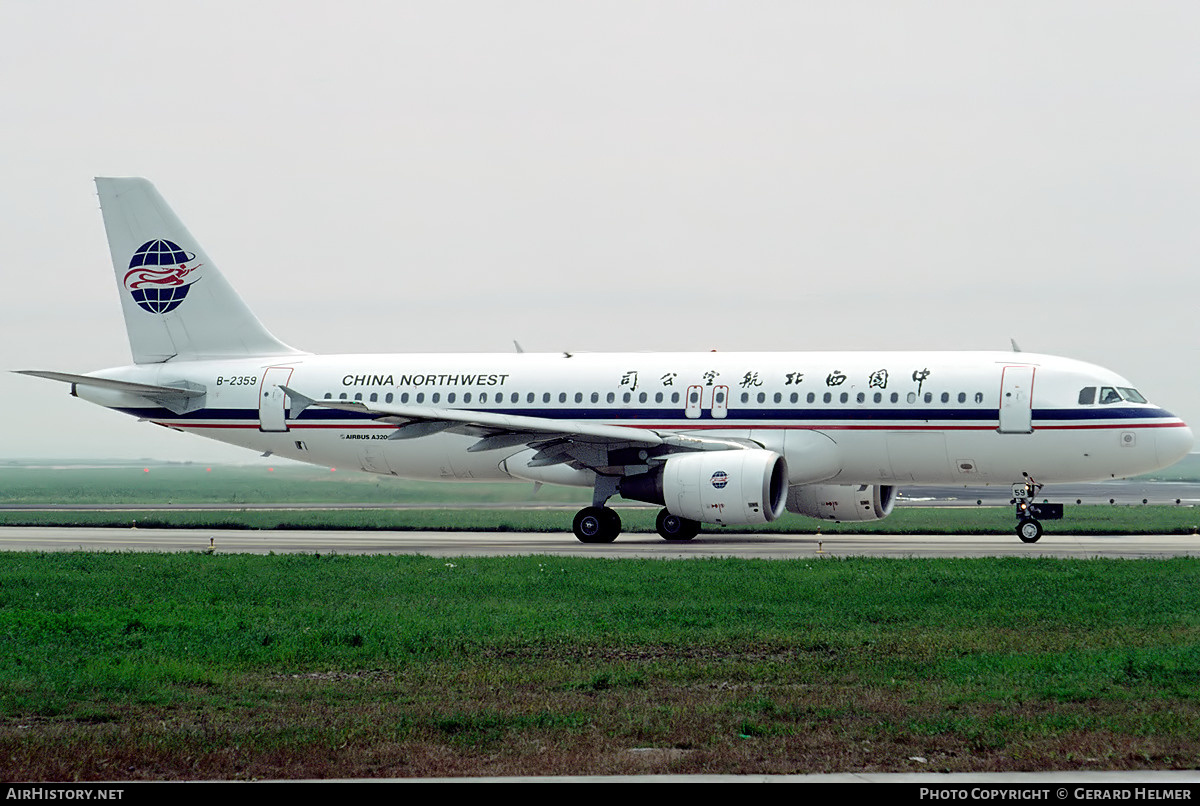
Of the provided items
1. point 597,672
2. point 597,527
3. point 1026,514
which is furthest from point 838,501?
point 597,672

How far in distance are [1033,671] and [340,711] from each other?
5.97 m

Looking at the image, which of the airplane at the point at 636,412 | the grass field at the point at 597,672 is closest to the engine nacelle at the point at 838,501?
the airplane at the point at 636,412

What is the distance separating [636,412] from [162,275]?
514 inches

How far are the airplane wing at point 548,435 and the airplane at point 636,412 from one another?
0.05 metres

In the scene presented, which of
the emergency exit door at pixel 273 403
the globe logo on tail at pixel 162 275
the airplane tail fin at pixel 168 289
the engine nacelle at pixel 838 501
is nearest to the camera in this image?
the engine nacelle at pixel 838 501

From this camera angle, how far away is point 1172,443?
27625mm

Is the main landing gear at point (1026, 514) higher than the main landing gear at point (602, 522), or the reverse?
the main landing gear at point (1026, 514)

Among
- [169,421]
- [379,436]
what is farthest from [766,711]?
[169,421]

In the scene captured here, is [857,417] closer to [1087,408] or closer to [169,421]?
[1087,408]

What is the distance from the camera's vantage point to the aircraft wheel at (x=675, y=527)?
30.0 m

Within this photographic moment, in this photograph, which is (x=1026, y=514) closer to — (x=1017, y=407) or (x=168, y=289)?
(x=1017, y=407)

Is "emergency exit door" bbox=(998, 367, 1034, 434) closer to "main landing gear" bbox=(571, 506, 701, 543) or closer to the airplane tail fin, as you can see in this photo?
"main landing gear" bbox=(571, 506, 701, 543)

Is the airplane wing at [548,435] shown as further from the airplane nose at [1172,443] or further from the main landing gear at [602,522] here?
the airplane nose at [1172,443]

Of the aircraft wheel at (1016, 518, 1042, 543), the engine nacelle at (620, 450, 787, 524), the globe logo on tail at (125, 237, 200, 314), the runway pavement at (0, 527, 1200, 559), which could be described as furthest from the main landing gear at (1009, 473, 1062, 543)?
the globe logo on tail at (125, 237, 200, 314)
